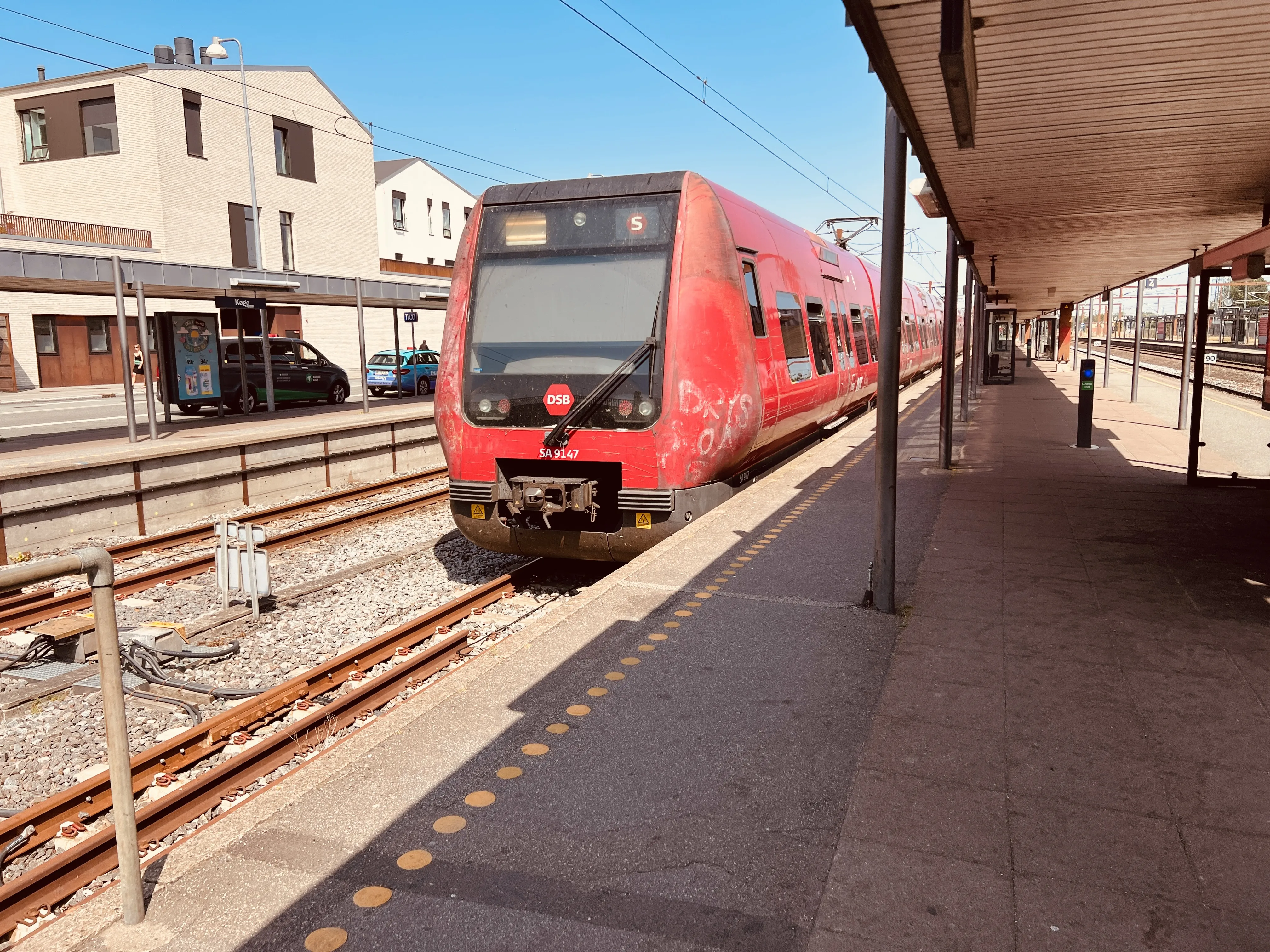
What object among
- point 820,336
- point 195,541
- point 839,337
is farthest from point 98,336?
point 820,336

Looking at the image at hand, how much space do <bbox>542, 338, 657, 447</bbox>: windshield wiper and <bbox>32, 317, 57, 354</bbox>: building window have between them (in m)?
28.8

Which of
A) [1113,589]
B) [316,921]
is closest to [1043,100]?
[1113,589]

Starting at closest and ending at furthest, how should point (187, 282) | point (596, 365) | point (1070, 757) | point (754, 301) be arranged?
point (1070, 757) → point (596, 365) → point (754, 301) → point (187, 282)

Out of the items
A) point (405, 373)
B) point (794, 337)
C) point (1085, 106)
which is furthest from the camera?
point (405, 373)

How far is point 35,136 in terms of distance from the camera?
106 feet

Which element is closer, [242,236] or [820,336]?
[820,336]

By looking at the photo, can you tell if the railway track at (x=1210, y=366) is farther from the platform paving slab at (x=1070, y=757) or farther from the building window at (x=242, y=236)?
the building window at (x=242, y=236)

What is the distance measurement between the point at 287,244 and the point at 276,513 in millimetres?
27170

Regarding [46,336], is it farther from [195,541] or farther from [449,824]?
[449,824]

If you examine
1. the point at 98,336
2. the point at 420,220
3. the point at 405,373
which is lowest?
the point at 405,373

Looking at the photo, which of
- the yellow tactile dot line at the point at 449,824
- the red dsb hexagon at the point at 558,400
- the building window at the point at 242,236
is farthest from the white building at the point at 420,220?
the yellow tactile dot line at the point at 449,824

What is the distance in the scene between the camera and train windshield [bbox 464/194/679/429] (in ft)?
22.1

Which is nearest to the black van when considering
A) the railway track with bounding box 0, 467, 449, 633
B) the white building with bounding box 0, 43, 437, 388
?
the railway track with bounding box 0, 467, 449, 633

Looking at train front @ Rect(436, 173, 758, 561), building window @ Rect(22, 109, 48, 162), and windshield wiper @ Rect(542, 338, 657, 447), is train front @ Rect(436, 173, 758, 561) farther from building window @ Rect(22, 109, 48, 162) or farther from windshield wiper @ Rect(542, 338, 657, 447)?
building window @ Rect(22, 109, 48, 162)
